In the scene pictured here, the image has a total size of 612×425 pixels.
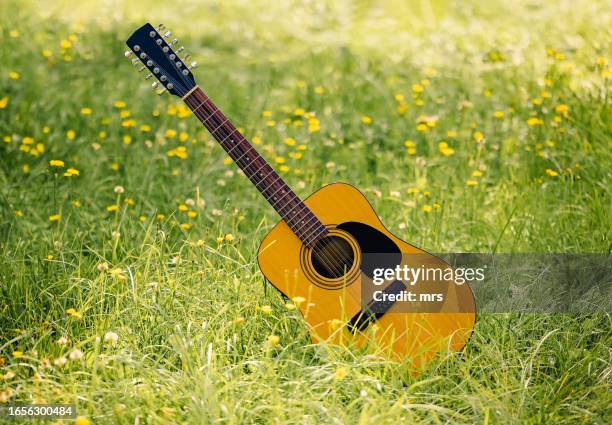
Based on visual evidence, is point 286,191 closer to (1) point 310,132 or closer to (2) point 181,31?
(1) point 310,132

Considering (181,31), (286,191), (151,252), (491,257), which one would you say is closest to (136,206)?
(151,252)

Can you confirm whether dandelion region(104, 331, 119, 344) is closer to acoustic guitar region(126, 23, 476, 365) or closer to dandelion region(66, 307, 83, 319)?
dandelion region(66, 307, 83, 319)

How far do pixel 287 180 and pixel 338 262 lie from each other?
1463 millimetres

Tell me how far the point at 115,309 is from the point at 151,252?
0.86ft

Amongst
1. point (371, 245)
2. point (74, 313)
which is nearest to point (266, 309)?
point (371, 245)

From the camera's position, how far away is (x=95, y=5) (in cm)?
766

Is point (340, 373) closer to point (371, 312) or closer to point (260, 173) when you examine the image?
point (371, 312)

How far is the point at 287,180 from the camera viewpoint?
15.5 feet

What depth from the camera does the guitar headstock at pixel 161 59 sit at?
3283 millimetres

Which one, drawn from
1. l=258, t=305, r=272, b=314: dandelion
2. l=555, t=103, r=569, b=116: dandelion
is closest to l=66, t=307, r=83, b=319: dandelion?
l=258, t=305, r=272, b=314: dandelion

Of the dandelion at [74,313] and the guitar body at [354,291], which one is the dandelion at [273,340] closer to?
the guitar body at [354,291]

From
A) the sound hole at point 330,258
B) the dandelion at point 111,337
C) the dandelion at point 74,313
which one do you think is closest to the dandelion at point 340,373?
the sound hole at point 330,258

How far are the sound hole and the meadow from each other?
21 centimetres

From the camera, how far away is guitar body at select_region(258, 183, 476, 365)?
3184 millimetres
